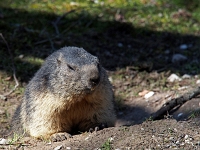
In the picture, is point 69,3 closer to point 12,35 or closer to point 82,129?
point 12,35

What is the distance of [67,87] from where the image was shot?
503cm

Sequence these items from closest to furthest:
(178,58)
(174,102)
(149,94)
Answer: (174,102)
(149,94)
(178,58)

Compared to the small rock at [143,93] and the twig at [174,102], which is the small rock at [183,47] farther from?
the twig at [174,102]

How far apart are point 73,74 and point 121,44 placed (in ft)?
15.0

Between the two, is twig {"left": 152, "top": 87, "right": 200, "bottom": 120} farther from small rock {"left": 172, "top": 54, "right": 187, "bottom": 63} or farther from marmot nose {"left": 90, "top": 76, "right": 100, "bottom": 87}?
small rock {"left": 172, "top": 54, "right": 187, "bottom": 63}

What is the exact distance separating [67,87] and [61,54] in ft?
1.81

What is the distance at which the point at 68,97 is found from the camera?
5035 mm

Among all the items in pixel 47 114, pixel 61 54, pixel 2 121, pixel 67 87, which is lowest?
pixel 2 121

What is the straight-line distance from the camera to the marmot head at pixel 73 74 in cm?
487

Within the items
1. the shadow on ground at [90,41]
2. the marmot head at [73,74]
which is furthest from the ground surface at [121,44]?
the marmot head at [73,74]

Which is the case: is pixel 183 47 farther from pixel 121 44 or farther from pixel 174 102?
pixel 174 102

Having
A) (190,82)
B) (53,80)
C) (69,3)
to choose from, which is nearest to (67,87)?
(53,80)

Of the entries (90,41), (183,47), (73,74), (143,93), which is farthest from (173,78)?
(73,74)

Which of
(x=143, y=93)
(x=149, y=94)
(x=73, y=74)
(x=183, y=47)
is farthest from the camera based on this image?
(x=183, y=47)
